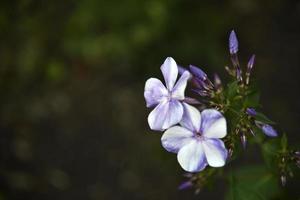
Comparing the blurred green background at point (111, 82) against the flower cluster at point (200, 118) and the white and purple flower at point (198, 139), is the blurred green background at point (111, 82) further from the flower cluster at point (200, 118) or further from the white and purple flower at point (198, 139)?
the white and purple flower at point (198, 139)

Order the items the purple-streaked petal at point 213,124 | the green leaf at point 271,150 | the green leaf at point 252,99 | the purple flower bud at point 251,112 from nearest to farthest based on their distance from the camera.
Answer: the purple-streaked petal at point 213,124 → the purple flower bud at point 251,112 → the green leaf at point 252,99 → the green leaf at point 271,150

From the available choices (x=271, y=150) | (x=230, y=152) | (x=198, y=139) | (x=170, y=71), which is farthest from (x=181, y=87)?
(x=271, y=150)

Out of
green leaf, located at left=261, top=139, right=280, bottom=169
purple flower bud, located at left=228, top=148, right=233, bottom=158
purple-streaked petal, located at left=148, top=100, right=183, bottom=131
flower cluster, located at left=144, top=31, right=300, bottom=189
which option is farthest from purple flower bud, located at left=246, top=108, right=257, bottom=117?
green leaf, located at left=261, top=139, right=280, bottom=169

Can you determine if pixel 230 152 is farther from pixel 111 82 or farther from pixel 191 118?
pixel 111 82

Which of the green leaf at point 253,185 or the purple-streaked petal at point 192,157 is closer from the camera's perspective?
the purple-streaked petal at point 192,157

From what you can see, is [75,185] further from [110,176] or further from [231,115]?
[231,115]

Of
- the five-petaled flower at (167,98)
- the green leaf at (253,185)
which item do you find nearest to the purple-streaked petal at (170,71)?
the five-petaled flower at (167,98)
